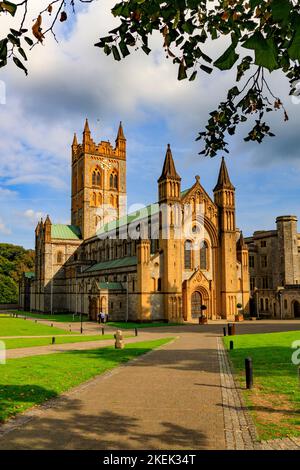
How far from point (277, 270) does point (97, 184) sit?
4140 cm

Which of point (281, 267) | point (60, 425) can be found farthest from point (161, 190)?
point (60, 425)

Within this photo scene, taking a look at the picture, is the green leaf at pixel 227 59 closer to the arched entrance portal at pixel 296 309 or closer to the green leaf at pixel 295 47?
the green leaf at pixel 295 47

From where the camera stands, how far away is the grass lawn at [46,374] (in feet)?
38.9

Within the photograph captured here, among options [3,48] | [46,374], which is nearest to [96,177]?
[46,374]

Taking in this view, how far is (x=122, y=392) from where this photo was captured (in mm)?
13148

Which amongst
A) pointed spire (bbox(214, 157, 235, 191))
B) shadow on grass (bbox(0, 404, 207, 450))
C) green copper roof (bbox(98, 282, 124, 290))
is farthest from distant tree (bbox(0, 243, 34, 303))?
shadow on grass (bbox(0, 404, 207, 450))

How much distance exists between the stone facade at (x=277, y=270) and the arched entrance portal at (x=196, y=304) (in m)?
12.8

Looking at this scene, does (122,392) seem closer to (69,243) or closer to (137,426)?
(137,426)

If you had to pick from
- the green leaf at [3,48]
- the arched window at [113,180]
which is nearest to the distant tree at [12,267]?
the arched window at [113,180]

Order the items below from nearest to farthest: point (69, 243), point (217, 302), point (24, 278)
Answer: point (217, 302)
point (69, 243)
point (24, 278)

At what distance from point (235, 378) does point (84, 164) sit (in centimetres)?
7439

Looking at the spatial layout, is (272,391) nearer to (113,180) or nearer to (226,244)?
(226,244)

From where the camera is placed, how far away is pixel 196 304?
54.9 meters

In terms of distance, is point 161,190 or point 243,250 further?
point 243,250
